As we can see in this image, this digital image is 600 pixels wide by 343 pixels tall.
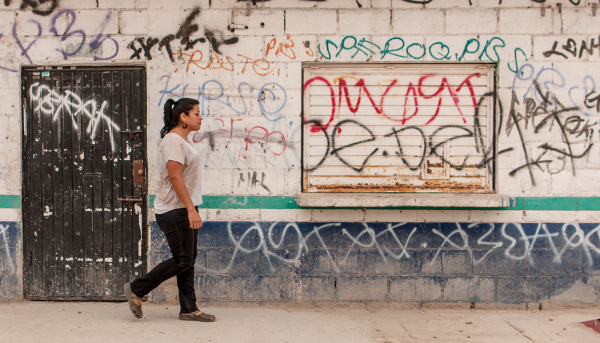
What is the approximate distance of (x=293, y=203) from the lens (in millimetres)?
4375

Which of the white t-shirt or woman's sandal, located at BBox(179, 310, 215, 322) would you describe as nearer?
the white t-shirt

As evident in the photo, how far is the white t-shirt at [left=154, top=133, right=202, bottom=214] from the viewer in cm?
353

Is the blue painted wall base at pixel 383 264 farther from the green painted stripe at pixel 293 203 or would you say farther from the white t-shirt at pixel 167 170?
the white t-shirt at pixel 167 170

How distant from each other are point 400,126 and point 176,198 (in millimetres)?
2184

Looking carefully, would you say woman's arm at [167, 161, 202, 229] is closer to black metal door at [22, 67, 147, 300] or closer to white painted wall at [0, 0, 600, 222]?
white painted wall at [0, 0, 600, 222]

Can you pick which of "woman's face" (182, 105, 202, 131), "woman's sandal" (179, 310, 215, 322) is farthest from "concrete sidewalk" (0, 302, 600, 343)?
"woman's face" (182, 105, 202, 131)

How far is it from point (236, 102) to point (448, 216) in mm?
2262

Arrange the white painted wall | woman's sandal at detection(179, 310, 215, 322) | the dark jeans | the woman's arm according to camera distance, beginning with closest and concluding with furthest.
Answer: the woman's arm → the dark jeans → woman's sandal at detection(179, 310, 215, 322) → the white painted wall

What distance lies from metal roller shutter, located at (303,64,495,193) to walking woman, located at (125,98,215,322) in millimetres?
1199

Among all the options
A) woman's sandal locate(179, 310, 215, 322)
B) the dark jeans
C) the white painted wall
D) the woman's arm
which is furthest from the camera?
the white painted wall

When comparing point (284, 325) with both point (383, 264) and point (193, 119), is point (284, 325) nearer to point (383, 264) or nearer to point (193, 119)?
point (383, 264)

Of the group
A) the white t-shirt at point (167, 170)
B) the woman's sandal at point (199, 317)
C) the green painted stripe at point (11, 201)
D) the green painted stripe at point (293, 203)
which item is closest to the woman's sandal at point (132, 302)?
the woman's sandal at point (199, 317)

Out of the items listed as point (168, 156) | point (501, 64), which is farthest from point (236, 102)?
point (501, 64)

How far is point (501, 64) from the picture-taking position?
4.34m
